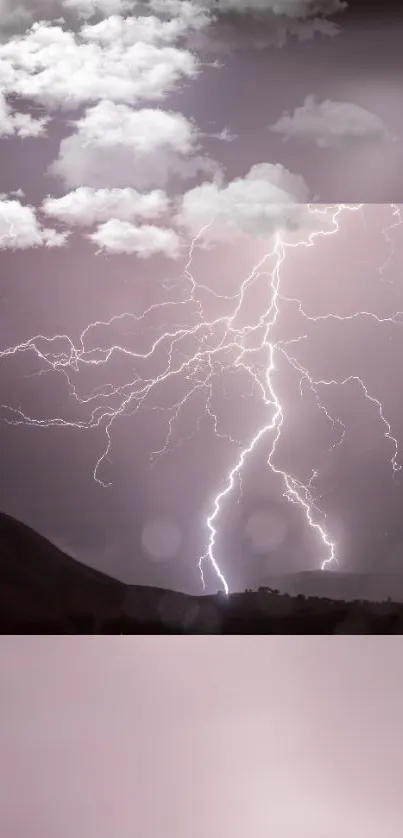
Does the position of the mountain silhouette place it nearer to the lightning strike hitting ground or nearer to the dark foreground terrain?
the dark foreground terrain

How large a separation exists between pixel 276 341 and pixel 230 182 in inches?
24.7

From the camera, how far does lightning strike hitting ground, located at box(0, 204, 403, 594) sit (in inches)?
109

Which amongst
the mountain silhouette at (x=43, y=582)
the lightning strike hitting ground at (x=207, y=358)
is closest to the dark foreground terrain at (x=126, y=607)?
the mountain silhouette at (x=43, y=582)

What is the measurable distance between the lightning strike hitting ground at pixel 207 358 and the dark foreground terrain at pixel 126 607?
39cm

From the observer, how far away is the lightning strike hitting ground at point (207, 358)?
9.07 ft

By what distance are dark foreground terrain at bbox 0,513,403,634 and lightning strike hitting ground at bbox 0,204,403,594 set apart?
387 millimetres

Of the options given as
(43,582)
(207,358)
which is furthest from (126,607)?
(207,358)

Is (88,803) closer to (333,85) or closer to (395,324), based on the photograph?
(395,324)

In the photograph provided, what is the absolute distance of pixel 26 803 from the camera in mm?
1340

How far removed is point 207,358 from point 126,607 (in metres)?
0.97

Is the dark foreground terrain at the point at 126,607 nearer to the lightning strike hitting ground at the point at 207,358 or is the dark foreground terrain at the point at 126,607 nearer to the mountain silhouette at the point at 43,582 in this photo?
the mountain silhouette at the point at 43,582

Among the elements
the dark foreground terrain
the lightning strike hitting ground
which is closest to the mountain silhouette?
the dark foreground terrain

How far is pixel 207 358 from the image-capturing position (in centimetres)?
279

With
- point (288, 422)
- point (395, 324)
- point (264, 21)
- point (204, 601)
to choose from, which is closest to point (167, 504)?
point (204, 601)
